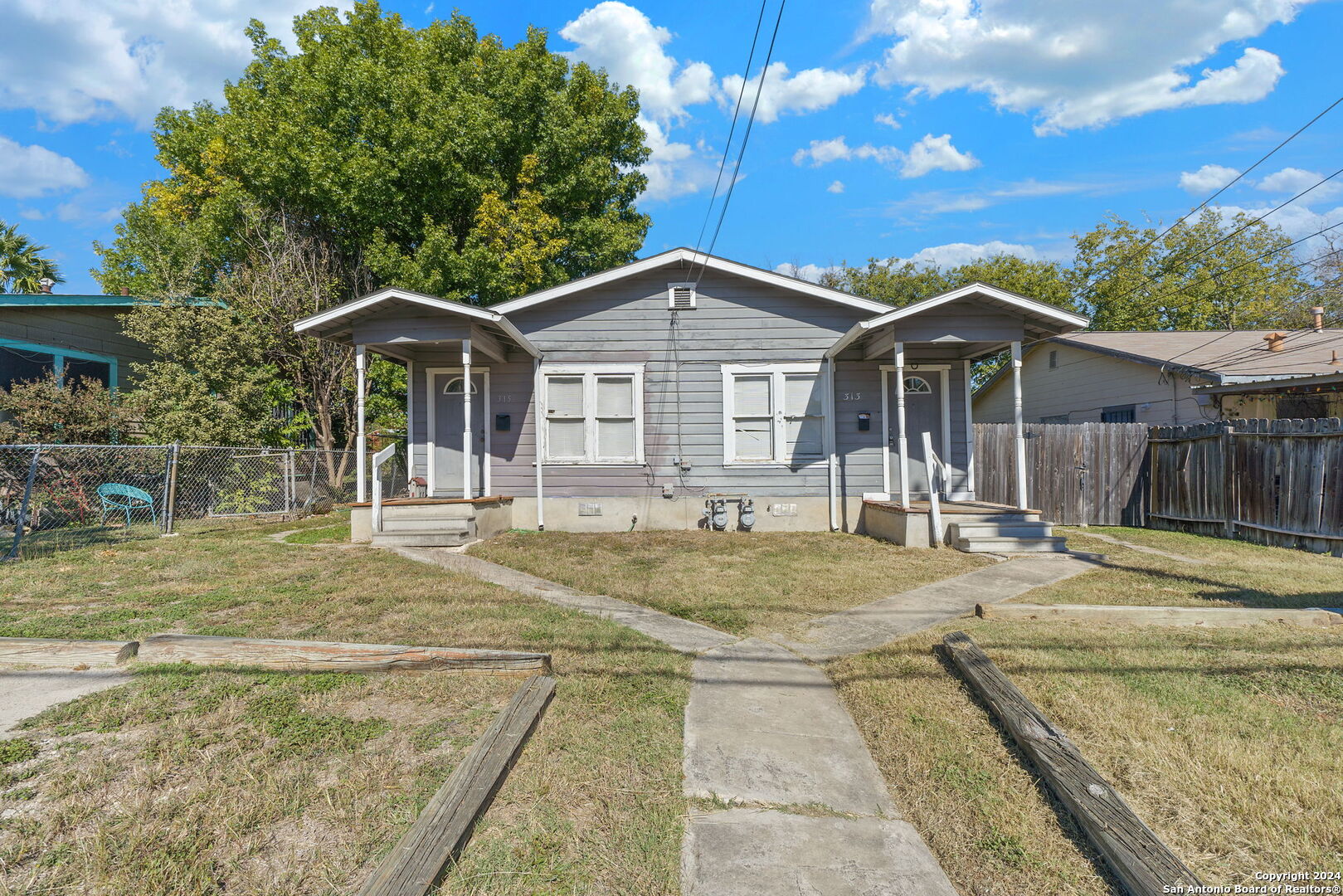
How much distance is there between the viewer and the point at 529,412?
1074 centimetres

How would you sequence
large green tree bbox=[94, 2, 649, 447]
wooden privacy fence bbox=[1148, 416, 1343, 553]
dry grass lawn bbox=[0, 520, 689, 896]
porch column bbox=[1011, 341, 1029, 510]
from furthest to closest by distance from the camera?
1. large green tree bbox=[94, 2, 649, 447]
2. porch column bbox=[1011, 341, 1029, 510]
3. wooden privacy fence bbox=[1148, 416, 1343, 553]
4. dry grass lawn bbox=[0, 520, 689, 896]

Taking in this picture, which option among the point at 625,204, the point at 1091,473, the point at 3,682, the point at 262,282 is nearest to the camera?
the point at 3,682

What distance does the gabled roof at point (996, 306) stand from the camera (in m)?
8.62

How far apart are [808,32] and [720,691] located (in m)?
6.25

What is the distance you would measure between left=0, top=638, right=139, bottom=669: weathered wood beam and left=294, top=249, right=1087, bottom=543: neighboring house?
265 inches

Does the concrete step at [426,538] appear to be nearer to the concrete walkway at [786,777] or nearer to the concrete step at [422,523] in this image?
the concrete step at [422,523]

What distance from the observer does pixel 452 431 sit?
10.9m

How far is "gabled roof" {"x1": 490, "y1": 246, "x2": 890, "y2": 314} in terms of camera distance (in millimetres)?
10383

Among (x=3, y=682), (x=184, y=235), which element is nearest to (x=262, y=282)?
(x=184, y=235)

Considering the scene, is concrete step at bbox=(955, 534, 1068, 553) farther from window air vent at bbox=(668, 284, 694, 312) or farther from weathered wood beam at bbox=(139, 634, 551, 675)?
weathered wood beam at bbox=(139, 634, 551, 675)

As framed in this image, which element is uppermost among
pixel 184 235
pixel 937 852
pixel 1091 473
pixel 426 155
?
pixel 426 155

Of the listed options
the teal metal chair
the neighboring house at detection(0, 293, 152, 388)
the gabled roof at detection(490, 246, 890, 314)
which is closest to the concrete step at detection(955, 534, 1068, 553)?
the gabled roof at detection(490, 246, 890, 314)

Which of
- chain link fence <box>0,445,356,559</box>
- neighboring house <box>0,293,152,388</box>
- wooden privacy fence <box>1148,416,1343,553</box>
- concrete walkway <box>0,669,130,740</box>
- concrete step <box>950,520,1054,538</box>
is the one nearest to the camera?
concrete walkway <box>0,669,130,740</box>

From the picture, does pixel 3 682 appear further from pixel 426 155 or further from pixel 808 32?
pixel 426 155
